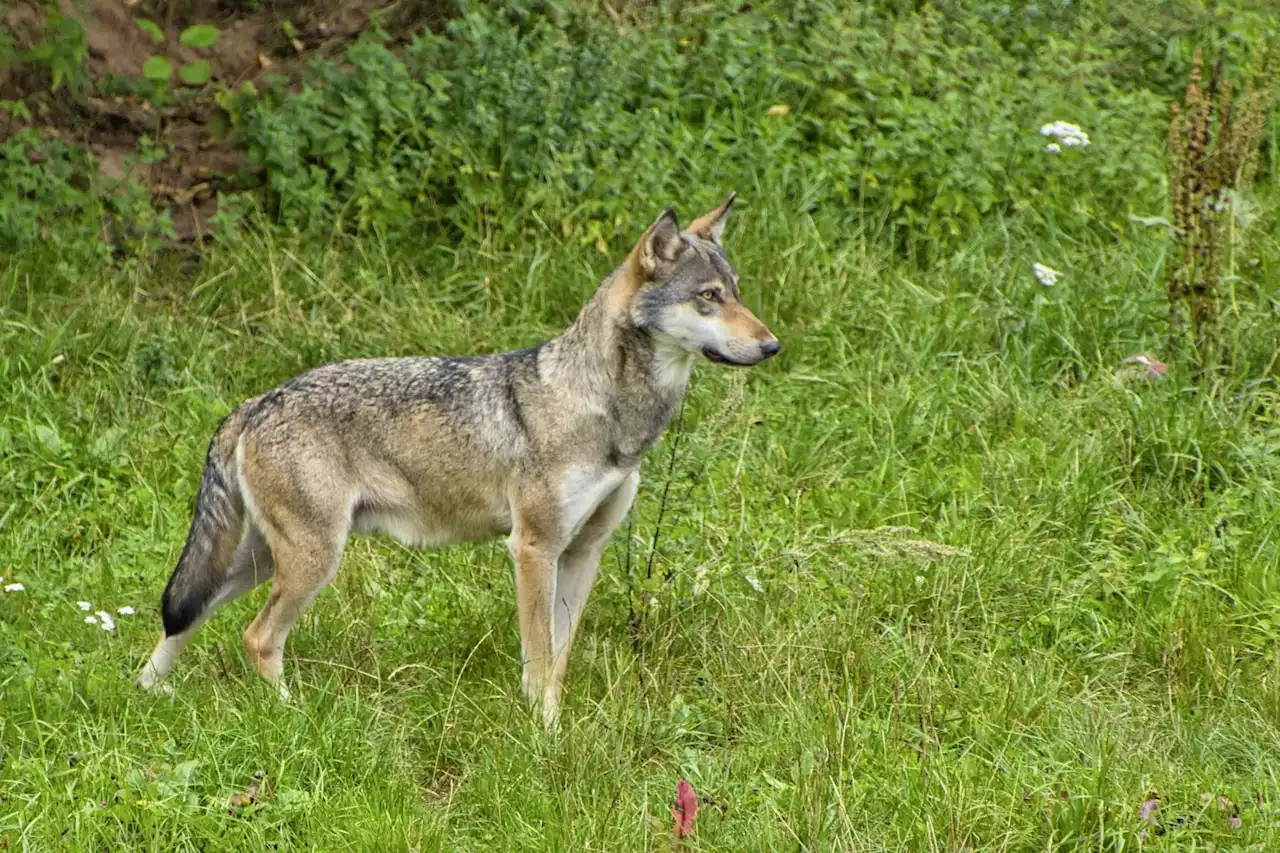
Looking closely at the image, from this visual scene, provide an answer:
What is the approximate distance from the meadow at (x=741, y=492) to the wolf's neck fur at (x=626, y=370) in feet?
0.81

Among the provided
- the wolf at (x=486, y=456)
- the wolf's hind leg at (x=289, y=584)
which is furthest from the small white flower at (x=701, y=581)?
the wolf's hind leg at (x=289, y=584)

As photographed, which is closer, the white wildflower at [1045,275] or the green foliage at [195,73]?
the white wildflower at [1045,275]

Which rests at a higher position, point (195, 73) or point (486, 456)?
point (195, 73)

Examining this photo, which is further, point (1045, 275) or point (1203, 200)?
point (1045, 275)

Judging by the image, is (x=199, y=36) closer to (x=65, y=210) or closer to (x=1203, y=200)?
(x=65, y=210)

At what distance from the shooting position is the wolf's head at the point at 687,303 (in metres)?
5.59

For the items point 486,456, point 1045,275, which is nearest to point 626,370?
point 486,456

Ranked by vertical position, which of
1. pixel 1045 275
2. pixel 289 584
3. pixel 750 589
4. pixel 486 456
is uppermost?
pixel 486 456

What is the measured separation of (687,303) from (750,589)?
3.82ft

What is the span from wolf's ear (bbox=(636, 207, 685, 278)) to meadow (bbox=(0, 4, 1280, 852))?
2.10 ft

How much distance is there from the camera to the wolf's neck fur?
5.75 m

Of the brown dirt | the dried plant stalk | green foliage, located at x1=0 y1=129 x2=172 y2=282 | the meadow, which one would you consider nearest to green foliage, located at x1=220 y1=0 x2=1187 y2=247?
the meadow

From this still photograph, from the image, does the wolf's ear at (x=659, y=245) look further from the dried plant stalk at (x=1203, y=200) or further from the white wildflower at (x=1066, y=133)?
the white wildflower at (x=1066, y=133)

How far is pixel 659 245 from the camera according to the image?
18.5 ft
